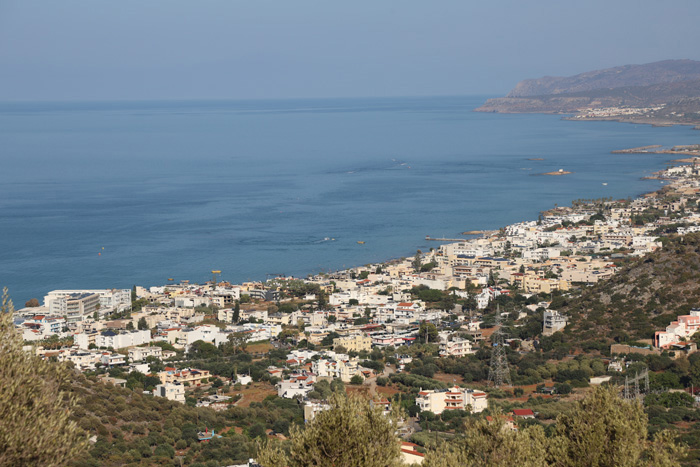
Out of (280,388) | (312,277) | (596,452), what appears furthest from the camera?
(312,277)

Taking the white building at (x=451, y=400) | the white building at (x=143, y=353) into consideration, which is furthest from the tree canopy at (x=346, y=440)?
the white building at (x=143, y=353)

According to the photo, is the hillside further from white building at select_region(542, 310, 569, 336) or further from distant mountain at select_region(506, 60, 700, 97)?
distant mountain at select_region(506, 60, 700, 97)

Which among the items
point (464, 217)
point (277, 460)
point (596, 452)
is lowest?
point (464, 217)

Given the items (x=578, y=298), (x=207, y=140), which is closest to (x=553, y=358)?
(x=578, y=298)

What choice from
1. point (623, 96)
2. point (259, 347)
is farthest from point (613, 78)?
point (259, 347)

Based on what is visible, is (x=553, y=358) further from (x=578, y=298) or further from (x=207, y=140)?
(x=207, y=140)

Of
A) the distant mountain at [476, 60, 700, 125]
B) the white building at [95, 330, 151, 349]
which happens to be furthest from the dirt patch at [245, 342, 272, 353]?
the distant mountain at [476, 60, 700, 125]

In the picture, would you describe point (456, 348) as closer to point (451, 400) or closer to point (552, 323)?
point (552, 323)

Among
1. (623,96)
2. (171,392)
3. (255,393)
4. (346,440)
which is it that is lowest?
(255,393)
